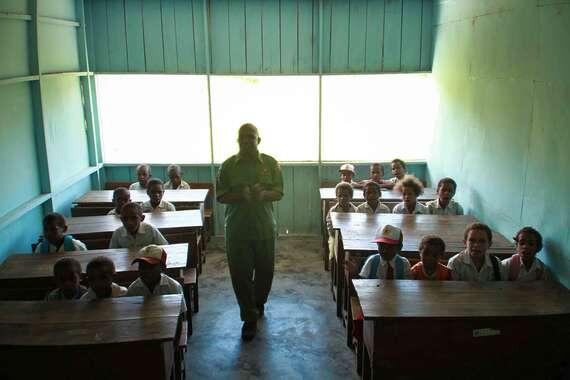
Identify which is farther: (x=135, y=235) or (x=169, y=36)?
(x=169, y=36)

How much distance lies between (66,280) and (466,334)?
247cm

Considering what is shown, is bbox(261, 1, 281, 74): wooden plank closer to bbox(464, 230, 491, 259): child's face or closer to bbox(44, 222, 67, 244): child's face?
bbox(44, 222, 67, 244): child's face

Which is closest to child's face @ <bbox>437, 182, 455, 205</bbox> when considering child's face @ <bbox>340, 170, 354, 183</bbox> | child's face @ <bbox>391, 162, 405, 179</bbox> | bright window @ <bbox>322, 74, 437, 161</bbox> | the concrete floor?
child's face @ <bbox>391, 162, 405, 179</bbox>

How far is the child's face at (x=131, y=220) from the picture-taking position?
13.5 ft

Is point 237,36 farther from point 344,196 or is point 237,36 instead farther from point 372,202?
point 372,202

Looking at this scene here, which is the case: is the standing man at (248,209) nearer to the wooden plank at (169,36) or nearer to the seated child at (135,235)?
the seated child at (135,235)

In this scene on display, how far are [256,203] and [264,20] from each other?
142 inches

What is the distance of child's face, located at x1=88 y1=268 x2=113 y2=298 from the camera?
126 inches

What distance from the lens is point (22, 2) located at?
16.6ft

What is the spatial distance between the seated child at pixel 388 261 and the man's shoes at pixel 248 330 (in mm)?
1277

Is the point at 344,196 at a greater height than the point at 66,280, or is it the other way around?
the point at 344,196

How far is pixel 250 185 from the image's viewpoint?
4.30m

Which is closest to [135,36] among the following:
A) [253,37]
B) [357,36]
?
[253,37]

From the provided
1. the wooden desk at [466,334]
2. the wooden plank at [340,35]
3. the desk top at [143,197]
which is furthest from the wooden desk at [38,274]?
the wooden plank at [340,35]
